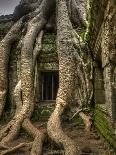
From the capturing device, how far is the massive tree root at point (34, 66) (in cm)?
718

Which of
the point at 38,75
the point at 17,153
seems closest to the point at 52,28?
the point at 38,75

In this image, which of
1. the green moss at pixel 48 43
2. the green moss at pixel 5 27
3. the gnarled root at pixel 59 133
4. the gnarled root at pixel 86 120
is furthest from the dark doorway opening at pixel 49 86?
the green moss at pixel 5 27

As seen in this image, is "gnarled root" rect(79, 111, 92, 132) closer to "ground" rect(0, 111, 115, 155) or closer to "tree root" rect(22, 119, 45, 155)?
"ground" rect(0, 111, 115, 155)

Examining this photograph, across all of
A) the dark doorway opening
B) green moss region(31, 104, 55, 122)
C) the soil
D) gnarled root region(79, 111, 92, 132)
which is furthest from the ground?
the dark doorway opening

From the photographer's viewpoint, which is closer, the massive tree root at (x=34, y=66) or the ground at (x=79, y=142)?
the ground at (x=79, y=142)

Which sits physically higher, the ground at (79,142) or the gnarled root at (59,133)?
the gnarled root at (59,133)

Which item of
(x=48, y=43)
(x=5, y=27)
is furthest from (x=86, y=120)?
(x=5, y=27)

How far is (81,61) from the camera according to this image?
8367 mm

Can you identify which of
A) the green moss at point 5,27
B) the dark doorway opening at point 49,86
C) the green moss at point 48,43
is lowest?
the dark doorway opening at point 49,86

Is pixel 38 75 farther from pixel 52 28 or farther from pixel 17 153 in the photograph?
pixel 17 153

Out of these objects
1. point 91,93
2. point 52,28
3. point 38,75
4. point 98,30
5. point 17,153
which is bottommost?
point 17,153

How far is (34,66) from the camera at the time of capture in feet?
29.2

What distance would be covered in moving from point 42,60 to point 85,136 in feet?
10.5

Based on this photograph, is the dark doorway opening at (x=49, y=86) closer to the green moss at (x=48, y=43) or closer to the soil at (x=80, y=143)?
the green moss at (x=48, y=43)
